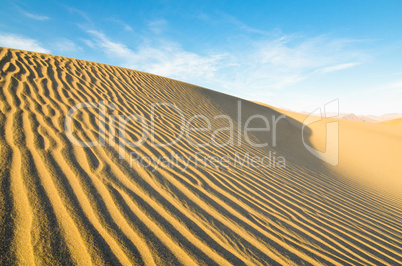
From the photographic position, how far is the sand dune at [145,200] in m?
1.50

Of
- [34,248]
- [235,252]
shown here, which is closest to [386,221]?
[235,252]

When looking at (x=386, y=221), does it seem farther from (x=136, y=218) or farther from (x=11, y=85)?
(x=11, y=85)

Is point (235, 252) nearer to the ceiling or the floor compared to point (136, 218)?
nearer to the floor

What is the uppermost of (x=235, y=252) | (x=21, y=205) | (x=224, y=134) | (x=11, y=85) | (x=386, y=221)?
(x=11, y=85)

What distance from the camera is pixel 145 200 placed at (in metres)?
2.08

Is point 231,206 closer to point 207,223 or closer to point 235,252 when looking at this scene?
point 207,223

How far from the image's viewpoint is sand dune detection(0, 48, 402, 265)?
1.50 m

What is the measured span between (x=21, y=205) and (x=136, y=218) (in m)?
0.88

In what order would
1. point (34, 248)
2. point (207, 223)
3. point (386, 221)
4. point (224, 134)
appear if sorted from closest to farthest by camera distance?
point (34, 248) < point (207, 223) < point (386, 221) < point (224, 134)

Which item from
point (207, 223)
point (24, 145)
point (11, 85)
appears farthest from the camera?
point (11, 85)

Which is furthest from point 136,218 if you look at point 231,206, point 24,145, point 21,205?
point 24,145

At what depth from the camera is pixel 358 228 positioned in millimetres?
2777

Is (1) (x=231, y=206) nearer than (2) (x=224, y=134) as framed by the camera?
Yes

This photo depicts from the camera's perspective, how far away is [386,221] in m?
3.30
